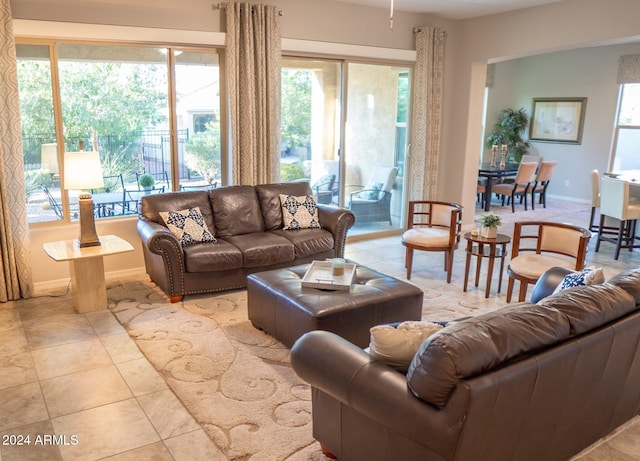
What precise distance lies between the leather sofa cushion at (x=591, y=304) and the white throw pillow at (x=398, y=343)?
557 mm

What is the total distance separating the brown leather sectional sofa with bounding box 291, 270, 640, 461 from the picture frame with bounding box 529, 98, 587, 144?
8.19 metres

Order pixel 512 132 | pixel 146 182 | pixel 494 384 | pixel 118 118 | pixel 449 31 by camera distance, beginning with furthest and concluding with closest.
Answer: pixel 512 132 → pixel 449 31 → pixel 146 182 → pixel 118 118 → pixel 494 384

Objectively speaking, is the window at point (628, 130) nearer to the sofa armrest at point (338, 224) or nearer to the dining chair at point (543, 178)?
the dining chair at point (543, 178)

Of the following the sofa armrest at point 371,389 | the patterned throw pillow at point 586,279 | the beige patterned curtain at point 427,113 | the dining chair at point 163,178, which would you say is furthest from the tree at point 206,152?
the patterned throw pillow at point 586,279

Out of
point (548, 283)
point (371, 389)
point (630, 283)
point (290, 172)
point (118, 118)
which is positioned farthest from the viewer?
point (290, 172)

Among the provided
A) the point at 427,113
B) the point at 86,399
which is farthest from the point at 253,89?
the point at 86,399

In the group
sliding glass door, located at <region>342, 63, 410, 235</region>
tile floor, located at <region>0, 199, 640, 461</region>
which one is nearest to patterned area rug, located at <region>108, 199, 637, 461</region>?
tile floor, located at <region>0, 199, 640, 461</region>

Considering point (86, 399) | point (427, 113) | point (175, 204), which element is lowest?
point (86, 399)

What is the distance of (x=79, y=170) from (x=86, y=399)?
1.86 meters

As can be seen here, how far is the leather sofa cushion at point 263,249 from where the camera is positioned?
4.66 m

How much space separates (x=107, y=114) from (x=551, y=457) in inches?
182

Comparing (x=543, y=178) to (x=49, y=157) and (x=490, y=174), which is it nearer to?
(x=490, y=174)

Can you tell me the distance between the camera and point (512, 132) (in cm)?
1040

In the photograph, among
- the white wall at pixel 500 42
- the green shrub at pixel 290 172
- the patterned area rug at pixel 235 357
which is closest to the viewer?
the patterned area rug at pixel 235 357
